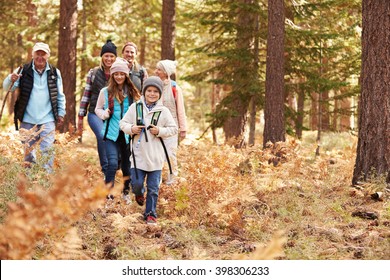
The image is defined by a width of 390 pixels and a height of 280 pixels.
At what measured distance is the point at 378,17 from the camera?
8961mm

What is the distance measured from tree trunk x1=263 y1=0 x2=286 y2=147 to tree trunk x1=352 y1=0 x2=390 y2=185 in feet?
12.7

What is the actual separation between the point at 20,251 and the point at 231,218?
10.2ft

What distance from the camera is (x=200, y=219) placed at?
25.1 ft

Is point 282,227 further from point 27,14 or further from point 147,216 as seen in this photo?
point 27,14

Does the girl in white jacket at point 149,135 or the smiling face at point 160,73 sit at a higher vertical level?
the smiling face at point 160,73

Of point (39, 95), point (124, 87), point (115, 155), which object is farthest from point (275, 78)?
point (39, 95)

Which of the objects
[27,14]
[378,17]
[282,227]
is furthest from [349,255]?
[27,14]

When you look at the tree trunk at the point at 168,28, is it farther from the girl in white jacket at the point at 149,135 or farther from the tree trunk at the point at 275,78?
the girl in white jacket at the point at 149,135

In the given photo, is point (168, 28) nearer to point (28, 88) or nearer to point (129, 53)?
point (129, 53)

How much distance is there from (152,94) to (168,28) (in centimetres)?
868

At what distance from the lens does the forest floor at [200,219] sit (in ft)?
15.4

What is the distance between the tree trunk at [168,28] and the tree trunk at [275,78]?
13.2 ft

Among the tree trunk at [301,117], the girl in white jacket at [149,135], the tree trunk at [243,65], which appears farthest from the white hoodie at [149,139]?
the tree trunk at [301,117]

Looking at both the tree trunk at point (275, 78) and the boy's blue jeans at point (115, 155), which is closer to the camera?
the boy's blue jeans at point (115, 155)
